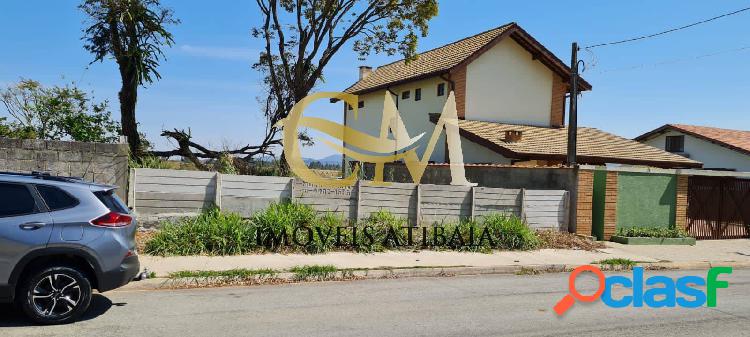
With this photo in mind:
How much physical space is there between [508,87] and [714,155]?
1432 centimetres

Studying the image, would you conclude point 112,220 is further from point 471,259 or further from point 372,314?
point 471,259

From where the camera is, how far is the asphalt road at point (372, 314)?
20.8ft

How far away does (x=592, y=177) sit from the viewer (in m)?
15.4

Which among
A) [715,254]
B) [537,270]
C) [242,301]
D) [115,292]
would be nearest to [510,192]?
[537,270]

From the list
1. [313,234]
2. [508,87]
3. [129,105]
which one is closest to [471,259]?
[313,234]

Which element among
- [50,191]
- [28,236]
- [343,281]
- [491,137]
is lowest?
[343,281]

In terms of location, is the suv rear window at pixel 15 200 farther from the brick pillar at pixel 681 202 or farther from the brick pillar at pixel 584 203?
the brick pillar at pixel 681 202

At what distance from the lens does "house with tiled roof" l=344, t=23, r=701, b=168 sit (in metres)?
22.5

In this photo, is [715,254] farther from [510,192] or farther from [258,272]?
[258,272]

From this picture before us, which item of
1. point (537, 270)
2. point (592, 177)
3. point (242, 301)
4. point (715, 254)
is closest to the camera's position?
point (242, 301)

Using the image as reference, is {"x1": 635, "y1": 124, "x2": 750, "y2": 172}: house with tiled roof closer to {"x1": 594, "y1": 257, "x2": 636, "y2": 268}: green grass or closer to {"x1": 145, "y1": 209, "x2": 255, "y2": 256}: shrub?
{"x1": 594, "y1": 257, "x2": 636, "y2": 268}: green grass

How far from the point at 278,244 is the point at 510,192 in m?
6.24

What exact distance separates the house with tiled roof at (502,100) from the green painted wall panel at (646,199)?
5171mm

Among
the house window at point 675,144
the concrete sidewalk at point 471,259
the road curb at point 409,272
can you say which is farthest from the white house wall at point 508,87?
the road curb at point 409,272
